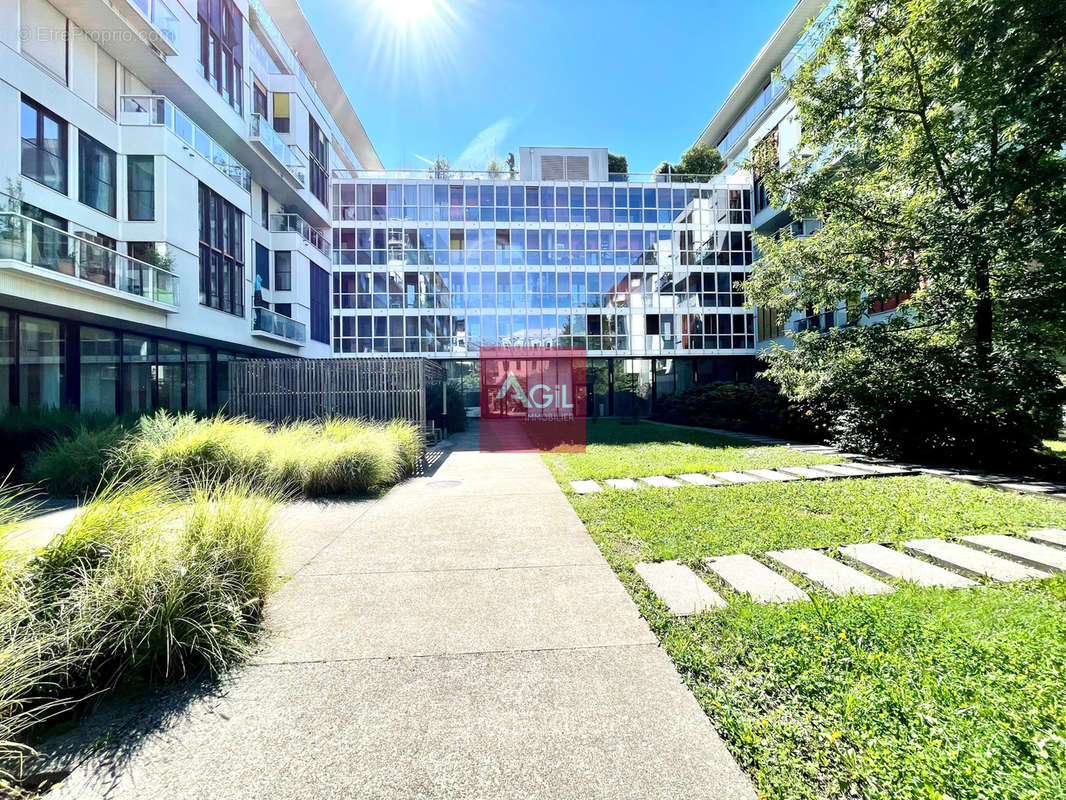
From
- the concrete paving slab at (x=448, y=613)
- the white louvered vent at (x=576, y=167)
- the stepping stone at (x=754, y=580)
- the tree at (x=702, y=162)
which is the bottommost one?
the concrete paving slab at (x=448, y=613)

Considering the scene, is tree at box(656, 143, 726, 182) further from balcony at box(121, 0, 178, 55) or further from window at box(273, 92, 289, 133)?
balcony at box(121, 0, 178, 55)

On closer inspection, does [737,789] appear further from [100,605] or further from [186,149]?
[186,149]

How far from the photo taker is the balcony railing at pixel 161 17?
1241 centimetres

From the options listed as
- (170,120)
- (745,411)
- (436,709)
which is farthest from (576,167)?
(436,709)

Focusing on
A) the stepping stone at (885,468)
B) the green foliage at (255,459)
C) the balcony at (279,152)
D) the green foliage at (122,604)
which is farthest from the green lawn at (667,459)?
the balcony at (279,152)

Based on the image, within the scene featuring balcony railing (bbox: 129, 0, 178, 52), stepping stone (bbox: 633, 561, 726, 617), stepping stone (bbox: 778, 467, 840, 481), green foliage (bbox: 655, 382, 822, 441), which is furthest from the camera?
green foliage (bbox: 655, 382, 822, 441)

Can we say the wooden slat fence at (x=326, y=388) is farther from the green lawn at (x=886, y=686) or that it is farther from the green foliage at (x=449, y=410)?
the green lawn at (x=886, y=686)

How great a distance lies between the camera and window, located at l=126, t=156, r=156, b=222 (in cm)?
1311

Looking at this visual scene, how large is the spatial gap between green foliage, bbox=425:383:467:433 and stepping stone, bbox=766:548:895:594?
1320 centimetres

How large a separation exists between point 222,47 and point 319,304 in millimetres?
11133

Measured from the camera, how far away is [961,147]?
830 cm

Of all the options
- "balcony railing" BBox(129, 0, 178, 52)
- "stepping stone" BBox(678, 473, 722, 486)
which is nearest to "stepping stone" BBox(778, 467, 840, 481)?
A: "stepping stone" BBox(678, 473, 722, 486)

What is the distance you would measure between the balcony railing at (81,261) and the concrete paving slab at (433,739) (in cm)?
1206

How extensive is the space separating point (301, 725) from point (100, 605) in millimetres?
1349
